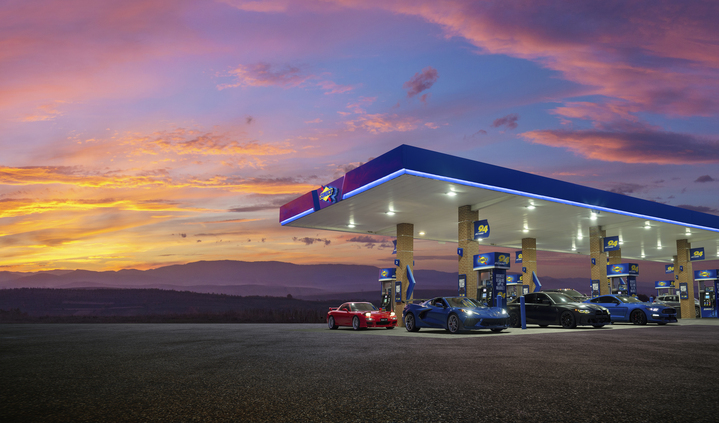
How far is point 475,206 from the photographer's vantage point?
24.5m

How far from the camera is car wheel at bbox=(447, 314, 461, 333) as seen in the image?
17.3 m

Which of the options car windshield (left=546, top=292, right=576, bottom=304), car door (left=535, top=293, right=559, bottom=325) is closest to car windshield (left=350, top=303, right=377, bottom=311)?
car door (left=535, top=293, right=559, bottom=325)

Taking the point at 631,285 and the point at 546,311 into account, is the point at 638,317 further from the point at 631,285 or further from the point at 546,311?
the point at 631,285

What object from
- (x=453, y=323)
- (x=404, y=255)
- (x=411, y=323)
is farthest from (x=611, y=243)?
(x=453, y=323)

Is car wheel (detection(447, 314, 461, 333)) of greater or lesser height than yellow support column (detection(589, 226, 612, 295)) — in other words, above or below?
below

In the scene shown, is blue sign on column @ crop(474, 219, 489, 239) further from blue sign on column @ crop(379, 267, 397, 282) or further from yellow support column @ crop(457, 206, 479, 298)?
blue sign on column @ crop(379, 267, 397, 282)

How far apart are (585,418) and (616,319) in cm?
2141

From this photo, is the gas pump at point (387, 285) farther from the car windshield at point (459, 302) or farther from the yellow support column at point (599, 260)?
the yellow support column at point (599, 260)

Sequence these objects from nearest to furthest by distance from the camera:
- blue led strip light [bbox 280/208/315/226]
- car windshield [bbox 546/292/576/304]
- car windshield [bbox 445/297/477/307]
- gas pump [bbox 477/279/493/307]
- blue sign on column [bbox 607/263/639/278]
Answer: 1. car windshield [bbox 445/297/477/307]
2. car windshield [bbox 546/292/576/304]
3. gas pump [bbox 477/279/493/307]
4. blue led strip light [bbox 280/208/315/226]
5. blue sign on column [bbox 607/263/639/278]

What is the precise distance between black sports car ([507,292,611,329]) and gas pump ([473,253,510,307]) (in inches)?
36.8

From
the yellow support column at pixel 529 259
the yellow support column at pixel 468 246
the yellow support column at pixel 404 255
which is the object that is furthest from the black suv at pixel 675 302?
the yellow support column at pixel 404 255

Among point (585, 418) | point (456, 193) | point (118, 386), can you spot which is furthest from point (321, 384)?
point (456, 193)

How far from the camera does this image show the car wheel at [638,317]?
22.1 m

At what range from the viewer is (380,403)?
518cm
